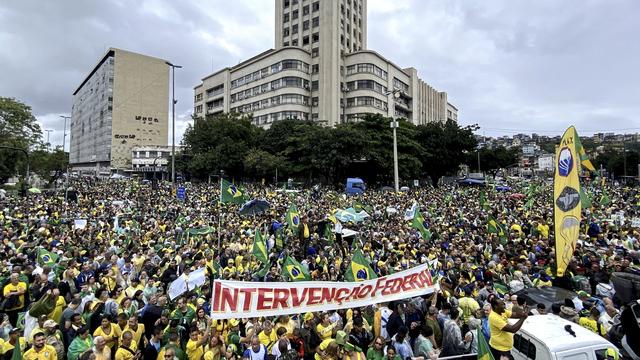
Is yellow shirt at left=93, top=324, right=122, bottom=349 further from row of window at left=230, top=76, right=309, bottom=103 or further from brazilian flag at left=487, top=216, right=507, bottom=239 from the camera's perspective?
row of window at left=230, top=76, right=309, bottom=103

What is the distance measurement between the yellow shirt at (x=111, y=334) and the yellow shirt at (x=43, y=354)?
0.60 metres

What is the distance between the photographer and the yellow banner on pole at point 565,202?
864cm

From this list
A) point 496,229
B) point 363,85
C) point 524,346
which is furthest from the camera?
point 363,85

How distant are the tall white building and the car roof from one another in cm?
5167

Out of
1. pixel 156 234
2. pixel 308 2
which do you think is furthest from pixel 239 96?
pixel 156 234

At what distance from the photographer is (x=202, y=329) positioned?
21.0 feet

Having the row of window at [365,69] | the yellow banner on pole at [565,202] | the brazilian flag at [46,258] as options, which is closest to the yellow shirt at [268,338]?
the yellow banner on pole at [565,202]

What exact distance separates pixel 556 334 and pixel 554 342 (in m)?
0.27

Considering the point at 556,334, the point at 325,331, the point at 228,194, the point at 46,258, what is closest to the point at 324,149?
the point at 228,194

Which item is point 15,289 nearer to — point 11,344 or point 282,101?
point 11,344

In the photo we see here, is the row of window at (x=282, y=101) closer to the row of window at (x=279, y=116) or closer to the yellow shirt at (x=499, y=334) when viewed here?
the row of window at (x=279, y=116)

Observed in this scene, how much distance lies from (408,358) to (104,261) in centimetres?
822

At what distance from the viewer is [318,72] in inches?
2418

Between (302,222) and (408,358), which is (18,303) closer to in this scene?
(408,358)
